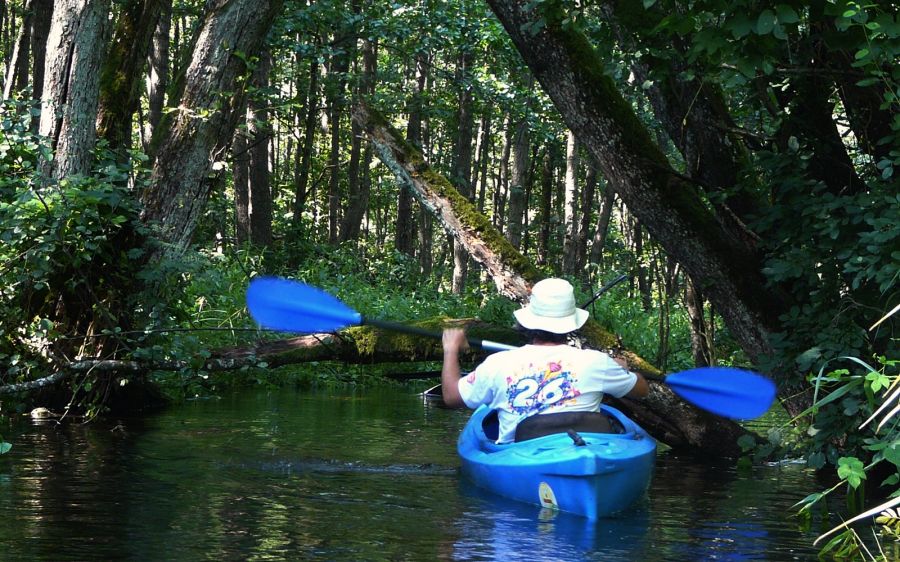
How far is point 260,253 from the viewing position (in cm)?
1827

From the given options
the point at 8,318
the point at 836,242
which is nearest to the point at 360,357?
the point at 8,318

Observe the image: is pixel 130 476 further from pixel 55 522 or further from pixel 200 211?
pixel 200 211

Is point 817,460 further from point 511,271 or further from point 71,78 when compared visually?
point 71,78

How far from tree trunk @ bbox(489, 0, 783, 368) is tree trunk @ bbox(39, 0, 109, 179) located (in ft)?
11.7

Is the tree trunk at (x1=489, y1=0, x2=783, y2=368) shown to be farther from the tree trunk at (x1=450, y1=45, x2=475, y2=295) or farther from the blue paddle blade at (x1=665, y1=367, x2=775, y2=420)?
the tree trunk at (x1=450, y1=45, x2=475, y2=295)

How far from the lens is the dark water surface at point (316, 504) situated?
5.20 metres

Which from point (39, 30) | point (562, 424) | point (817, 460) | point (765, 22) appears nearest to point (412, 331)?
point (562, 424)

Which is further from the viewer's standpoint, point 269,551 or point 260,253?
point 260,253

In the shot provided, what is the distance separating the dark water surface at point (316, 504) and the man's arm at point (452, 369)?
1.99 ft

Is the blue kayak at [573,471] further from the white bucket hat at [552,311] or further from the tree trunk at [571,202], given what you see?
the tree trunk at [571,202]

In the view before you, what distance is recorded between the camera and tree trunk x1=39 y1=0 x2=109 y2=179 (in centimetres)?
902

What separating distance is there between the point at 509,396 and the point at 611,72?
88.2 inches

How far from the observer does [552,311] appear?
6.60 metres

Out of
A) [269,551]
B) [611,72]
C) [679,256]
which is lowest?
[269,551]
